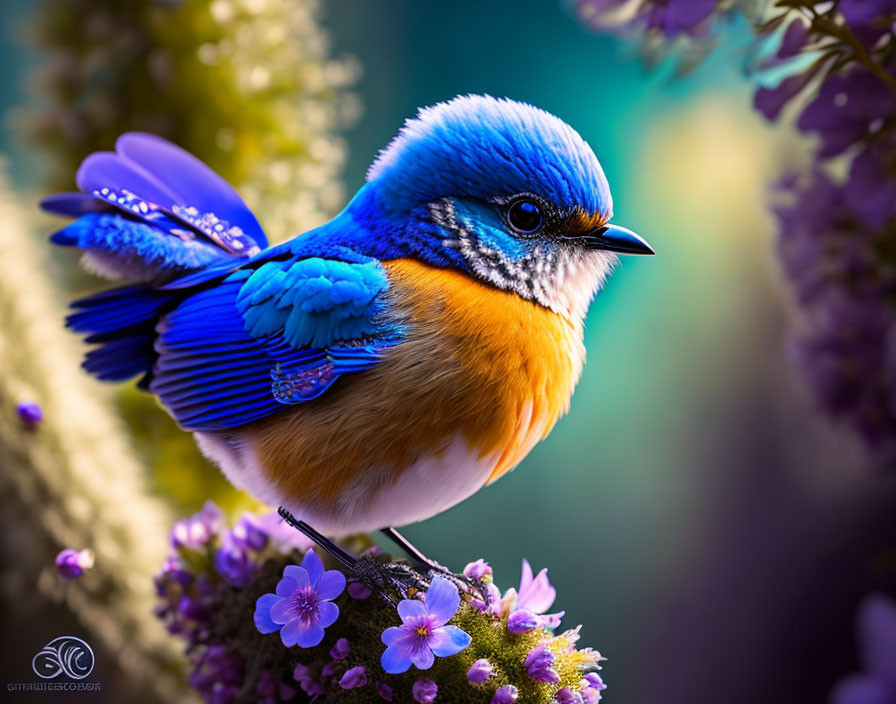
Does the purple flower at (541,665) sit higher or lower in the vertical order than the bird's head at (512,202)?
lower

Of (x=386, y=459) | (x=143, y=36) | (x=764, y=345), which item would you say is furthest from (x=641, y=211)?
(x=386, y=459)

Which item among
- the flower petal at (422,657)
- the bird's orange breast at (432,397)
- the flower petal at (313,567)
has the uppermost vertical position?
the bird's orange breast at (432,397)

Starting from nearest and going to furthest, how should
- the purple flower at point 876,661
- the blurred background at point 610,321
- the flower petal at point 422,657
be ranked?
the purple flower at point 876,661
the flower petal at point 422,657
the blurred background at point 610,321

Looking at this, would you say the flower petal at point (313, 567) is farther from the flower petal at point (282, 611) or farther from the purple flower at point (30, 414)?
the purple flower at point (30, 414)

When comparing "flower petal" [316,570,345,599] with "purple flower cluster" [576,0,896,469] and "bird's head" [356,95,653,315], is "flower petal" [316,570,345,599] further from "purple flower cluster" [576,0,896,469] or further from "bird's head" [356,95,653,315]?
"purple flower cluster" [576,0,896,469]

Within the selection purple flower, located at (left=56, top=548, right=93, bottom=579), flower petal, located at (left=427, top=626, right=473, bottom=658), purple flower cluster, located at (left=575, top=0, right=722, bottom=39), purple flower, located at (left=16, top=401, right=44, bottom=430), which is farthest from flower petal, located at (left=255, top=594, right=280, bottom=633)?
purple flower cluster, located at (left=575, top=0, right=722, bottom=39)

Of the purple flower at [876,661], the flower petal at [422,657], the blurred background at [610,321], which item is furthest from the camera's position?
the blurred background at [610,321]

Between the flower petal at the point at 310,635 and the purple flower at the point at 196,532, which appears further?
the purple flower at the point at 196,532

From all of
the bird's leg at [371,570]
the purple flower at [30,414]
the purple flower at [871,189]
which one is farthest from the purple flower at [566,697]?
the purple flower at [30,414]
